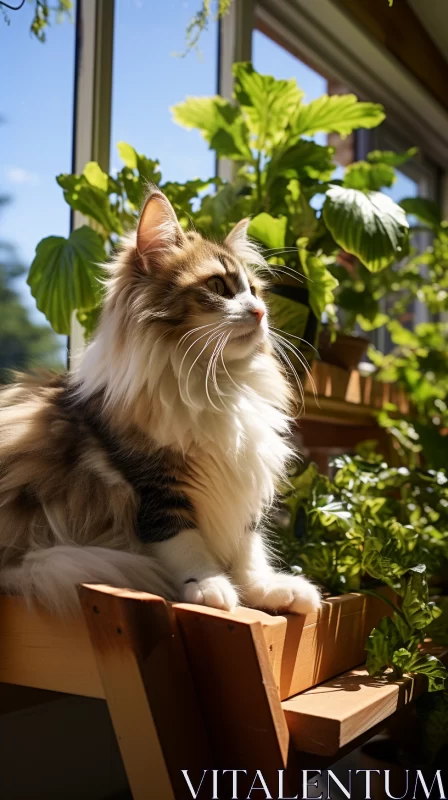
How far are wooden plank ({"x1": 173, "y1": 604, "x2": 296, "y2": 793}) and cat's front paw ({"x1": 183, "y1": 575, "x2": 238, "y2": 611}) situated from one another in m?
0.05

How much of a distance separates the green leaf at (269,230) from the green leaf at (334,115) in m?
0.33

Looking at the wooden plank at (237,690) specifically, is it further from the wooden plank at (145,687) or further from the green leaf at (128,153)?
the green leaf at (128,153)

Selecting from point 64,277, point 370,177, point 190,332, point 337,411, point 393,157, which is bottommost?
point 337,411

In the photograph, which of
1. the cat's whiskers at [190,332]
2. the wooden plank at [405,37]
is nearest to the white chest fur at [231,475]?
the cat's whiskers at [190,332]

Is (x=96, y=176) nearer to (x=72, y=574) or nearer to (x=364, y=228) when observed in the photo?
(x=364, y=228)

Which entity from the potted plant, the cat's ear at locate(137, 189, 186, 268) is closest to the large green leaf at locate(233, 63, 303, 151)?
the potted plant

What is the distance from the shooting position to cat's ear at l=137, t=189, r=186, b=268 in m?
1.09

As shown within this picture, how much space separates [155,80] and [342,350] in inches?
35.0

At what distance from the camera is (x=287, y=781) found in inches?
32.3

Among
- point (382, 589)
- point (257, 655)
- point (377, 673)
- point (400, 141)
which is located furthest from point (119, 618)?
point (400, 141)

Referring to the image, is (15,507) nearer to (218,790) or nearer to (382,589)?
(218,790)

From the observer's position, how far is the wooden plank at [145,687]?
0.80 metres

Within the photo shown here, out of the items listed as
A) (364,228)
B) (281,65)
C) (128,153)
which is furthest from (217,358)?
(281,65)

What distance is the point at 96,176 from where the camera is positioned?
1.52 m
